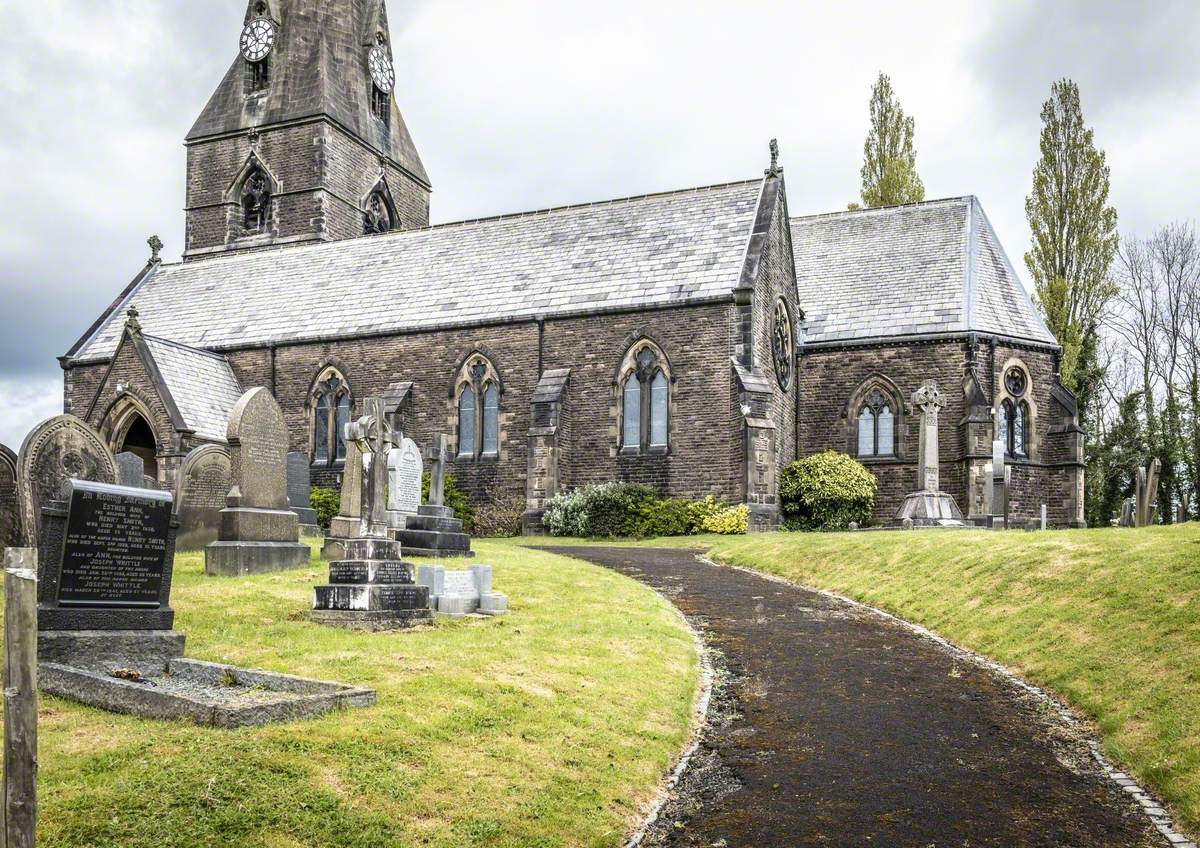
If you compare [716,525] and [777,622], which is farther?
[716,525]

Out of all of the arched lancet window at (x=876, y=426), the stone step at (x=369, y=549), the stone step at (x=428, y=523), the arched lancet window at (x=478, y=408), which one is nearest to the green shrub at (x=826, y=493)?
the arched lancet window at (x=876, y=426)

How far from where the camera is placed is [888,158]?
2042 inches

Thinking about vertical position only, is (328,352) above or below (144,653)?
above

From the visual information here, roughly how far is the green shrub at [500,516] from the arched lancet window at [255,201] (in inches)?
840

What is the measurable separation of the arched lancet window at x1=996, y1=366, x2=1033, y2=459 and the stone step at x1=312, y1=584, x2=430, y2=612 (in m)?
24.5

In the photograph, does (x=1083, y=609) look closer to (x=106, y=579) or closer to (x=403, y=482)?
(x=106, y=579)

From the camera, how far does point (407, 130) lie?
5384 cm

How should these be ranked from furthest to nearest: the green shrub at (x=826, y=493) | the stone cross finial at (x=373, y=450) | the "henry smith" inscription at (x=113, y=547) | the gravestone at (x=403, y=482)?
the green shrub at (x=826, y=493) < the gravestone at (x=403, y=482) < the stone cross finial at (x=373, y=450) < the "henry smith" inscription at (x=113, y=547)

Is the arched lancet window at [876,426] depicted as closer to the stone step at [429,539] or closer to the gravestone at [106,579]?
the stone step at [429,539]

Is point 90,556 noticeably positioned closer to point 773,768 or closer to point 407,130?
point 773,768

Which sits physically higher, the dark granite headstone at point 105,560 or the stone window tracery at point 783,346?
the stone window tracery at point 783,346

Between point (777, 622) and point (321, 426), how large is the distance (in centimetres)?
2521

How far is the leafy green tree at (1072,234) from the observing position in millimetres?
45000

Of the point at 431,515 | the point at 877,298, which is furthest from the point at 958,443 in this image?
the point at 431,515
